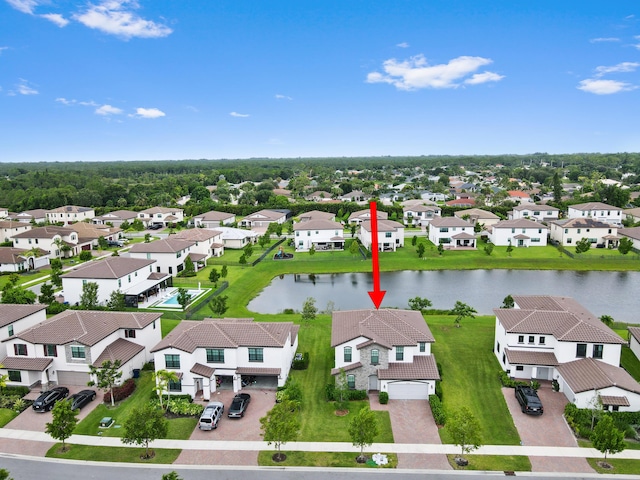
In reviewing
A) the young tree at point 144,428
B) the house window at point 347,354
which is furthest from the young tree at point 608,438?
the young tree at point 144,428

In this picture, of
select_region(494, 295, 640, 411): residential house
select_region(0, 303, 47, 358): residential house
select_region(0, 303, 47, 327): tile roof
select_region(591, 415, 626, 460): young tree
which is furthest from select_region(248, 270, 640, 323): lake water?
select_region(591, 415, 626, 460): young tree

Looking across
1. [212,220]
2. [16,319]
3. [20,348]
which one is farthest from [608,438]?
[212,220]

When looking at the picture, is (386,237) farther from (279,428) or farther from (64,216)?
(64,216)

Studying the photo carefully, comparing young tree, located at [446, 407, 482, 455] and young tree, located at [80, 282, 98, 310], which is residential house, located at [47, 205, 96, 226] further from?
young tree, located at [446, 407, 482, 455]

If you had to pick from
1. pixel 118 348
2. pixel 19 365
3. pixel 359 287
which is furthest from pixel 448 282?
pixel 19 365

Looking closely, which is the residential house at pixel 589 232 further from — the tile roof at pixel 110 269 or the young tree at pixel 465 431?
the tile roof at pixel 110 269

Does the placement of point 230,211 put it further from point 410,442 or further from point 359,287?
point 410,442
